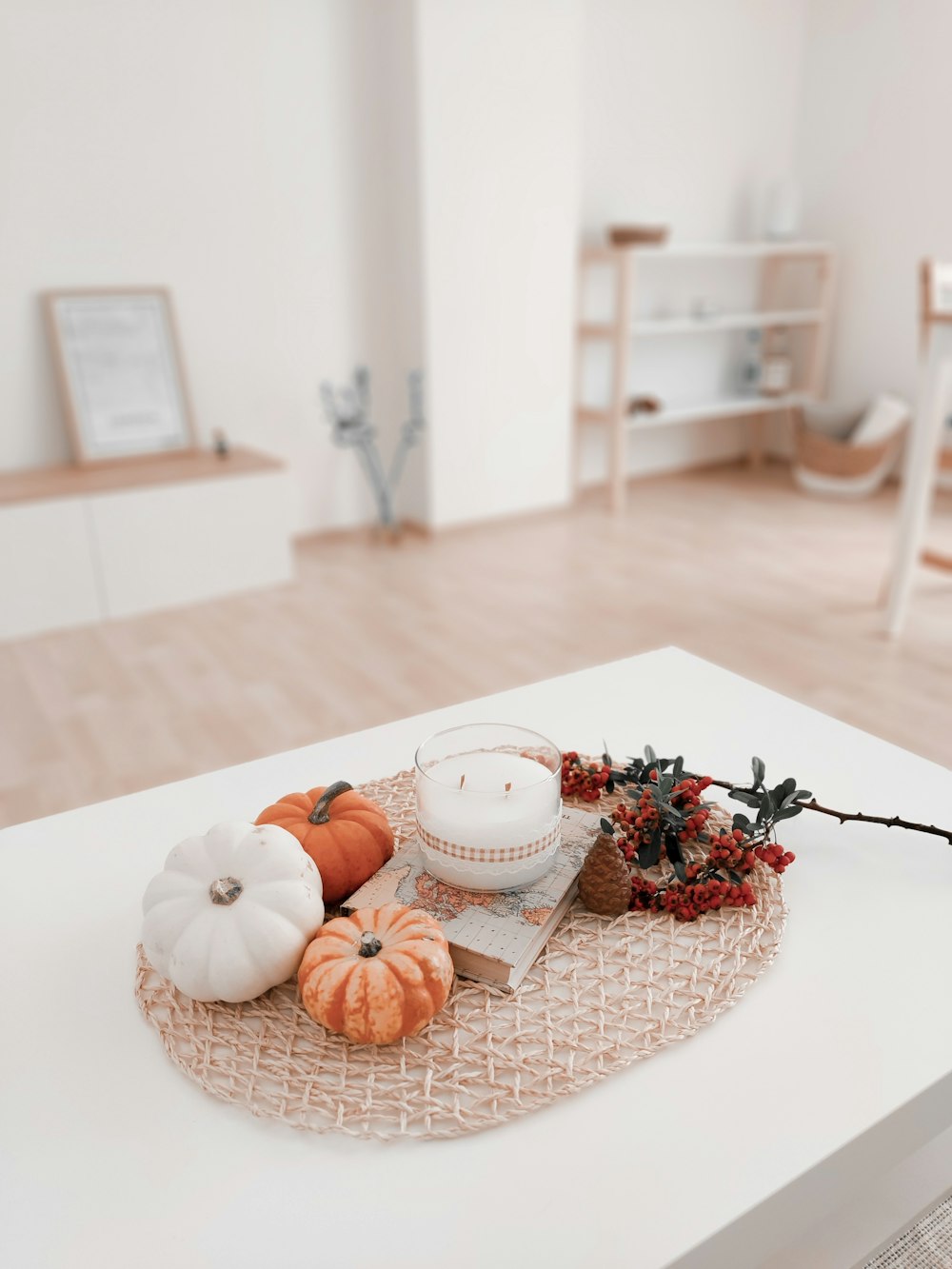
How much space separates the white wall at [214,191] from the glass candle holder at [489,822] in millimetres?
2823

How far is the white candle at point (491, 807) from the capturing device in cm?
89

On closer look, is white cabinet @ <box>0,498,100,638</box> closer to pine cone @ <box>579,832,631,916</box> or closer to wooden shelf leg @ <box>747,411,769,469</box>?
pine cone @ <box>579,832,631,916</box>

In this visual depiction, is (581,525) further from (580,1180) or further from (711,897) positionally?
(580,1180)

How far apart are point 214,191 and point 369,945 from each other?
315 cm

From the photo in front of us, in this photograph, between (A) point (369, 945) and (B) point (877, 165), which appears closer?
(A) point (369, 945)

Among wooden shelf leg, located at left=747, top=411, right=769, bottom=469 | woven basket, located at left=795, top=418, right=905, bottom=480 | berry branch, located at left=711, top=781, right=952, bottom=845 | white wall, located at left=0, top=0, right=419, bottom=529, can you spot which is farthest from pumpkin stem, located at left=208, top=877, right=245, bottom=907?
wooden shelf leg, located at left=747, top=411, right=769, bottom=469

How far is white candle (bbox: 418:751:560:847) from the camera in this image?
2.92ft

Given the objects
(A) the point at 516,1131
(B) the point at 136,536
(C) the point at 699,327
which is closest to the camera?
(A) the point at 516,1131

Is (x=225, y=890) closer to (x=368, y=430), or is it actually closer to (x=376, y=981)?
Answer: (x=376, y=981)

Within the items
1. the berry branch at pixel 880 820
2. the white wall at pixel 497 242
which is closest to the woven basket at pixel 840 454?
the white wall at pixel 497 242

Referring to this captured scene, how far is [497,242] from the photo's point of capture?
369 cm

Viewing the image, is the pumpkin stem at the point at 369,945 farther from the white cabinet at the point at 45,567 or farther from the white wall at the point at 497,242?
the white wall at the point at 497,242

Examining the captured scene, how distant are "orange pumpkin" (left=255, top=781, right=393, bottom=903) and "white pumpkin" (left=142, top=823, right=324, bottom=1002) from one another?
56 millimetres

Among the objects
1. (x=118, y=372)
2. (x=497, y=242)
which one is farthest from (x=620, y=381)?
(x=118, y=372)
